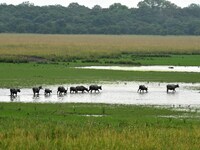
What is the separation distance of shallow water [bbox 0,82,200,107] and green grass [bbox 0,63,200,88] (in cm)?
382

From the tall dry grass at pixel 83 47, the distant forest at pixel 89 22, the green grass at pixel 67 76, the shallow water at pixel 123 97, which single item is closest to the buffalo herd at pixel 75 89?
the shallow water at pixel 123 97

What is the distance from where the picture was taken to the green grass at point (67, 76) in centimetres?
4250

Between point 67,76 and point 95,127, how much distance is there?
83.6 feet

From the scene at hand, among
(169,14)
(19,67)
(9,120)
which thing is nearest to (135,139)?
(9,120)

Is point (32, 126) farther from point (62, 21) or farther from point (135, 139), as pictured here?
point (62, 21)

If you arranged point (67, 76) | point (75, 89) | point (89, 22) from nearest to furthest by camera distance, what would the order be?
point (75, 89) < point (67, 76) < point (89, 22)

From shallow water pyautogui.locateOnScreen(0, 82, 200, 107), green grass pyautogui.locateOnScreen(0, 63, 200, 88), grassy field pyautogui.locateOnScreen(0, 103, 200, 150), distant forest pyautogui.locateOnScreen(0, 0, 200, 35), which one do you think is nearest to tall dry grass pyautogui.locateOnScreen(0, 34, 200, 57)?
green grass pyautogui.locateOnScreen(0, 63, 200, 88)

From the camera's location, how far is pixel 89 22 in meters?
171

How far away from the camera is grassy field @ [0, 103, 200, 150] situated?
1733cm

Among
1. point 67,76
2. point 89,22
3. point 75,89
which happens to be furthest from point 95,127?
point 89,22

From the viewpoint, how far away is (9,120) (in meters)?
23.0

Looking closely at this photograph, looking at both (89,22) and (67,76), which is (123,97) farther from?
(89,22)

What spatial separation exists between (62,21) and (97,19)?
1140 cm

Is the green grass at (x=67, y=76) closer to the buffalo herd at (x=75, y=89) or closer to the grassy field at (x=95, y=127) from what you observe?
the buffalo herd at (x=75, y=89)
